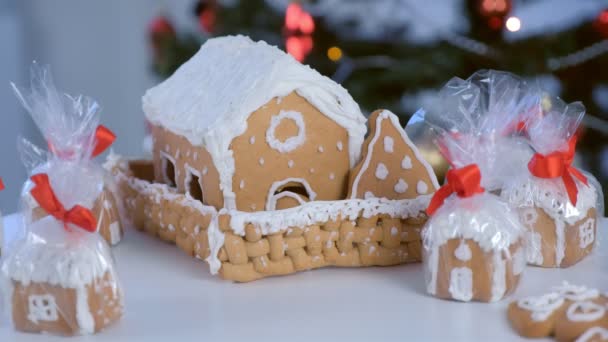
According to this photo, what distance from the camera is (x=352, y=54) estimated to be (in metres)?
2.96

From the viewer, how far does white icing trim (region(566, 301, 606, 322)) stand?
1224 mm

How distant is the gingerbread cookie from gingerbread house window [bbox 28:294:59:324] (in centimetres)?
65

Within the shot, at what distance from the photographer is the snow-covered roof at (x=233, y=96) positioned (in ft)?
5.09

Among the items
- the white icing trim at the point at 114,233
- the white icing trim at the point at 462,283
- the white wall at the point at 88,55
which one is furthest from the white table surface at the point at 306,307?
the white wall at the point at 88,55

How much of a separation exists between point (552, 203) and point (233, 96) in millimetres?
578

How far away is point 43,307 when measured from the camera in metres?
1.28

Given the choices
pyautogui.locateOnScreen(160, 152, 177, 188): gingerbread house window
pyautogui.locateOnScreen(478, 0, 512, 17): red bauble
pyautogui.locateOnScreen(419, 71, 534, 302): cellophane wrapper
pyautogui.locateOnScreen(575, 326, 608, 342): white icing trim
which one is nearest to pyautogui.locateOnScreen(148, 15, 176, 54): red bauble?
pyautogui.locateOnScreen(478, 0, 512, 17): red bauble

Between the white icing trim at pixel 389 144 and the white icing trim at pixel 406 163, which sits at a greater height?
the white icing trim at pixel 389 144

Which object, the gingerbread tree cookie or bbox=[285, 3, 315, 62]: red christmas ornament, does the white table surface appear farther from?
bbox=[285, 3, 315, 62]: red christmas ornament

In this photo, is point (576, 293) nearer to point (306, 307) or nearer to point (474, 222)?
point (474, 222)

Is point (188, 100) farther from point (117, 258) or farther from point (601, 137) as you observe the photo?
point (601, 137)

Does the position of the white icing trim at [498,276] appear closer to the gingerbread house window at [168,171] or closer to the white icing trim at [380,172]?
the white icing trim at [380,172]

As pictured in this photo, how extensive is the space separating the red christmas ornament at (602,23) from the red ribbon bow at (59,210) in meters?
1.99

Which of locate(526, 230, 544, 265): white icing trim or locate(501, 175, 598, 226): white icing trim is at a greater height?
locate(501, 175, 598, 226): white icing trim
